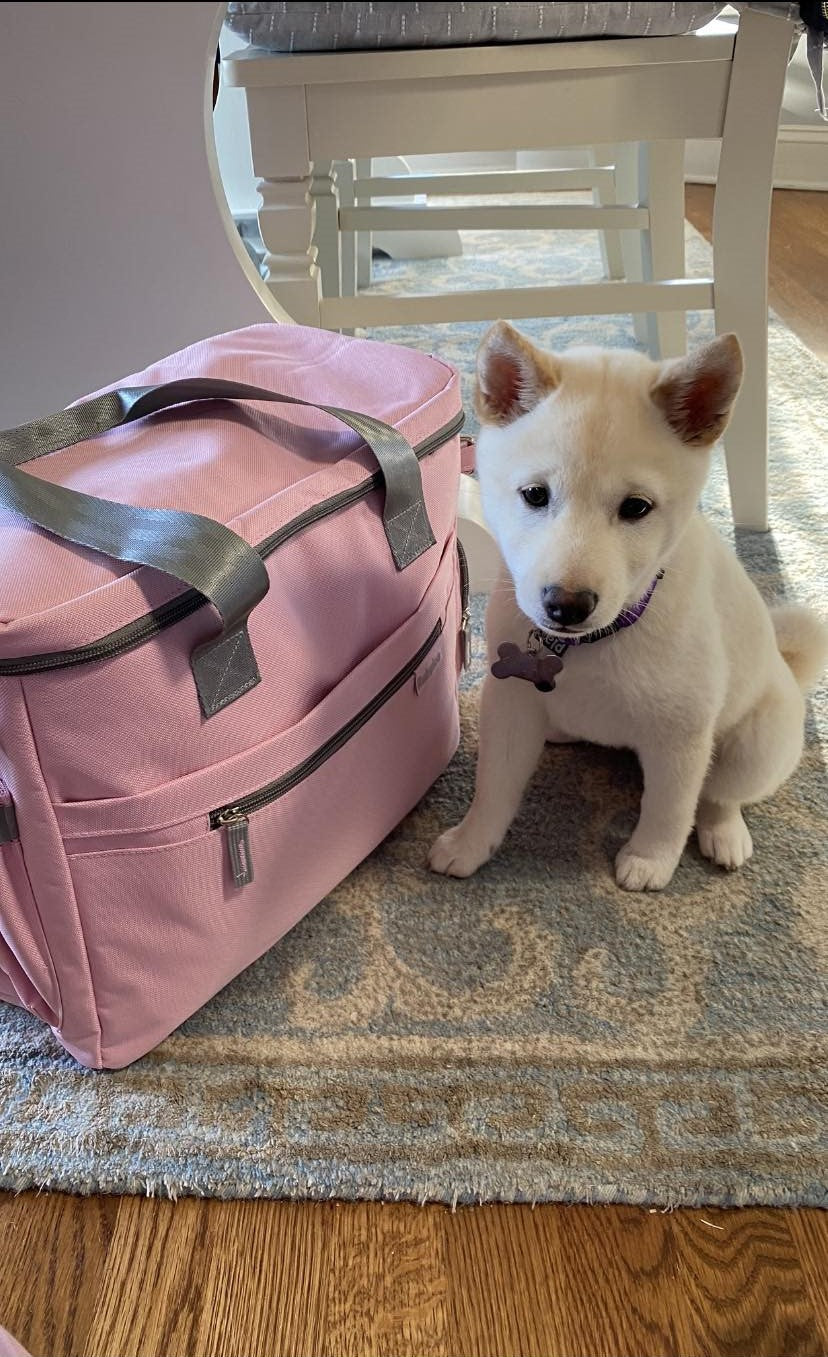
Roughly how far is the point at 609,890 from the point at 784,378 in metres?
1.37

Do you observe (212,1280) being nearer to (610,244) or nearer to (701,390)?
(701,390)

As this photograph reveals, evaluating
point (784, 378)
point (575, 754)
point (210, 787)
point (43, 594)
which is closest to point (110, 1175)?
point (210, 787)

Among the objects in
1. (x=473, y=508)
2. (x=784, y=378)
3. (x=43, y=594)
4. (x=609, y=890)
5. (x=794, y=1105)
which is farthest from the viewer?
(x=784, y=378)

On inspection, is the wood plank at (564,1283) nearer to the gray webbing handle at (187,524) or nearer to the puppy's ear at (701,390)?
the gray webbing handle at (187,524)

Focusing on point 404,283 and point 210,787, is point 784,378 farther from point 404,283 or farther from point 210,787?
point 210,787

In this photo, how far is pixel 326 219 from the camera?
1.85 meters

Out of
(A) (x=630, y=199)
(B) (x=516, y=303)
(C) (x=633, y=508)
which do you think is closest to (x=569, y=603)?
(C) (x=633, y=508)

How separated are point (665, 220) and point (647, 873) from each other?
4.47ft

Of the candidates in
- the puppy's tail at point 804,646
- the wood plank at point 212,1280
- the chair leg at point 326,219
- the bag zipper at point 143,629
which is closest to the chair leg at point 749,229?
the puppy's tail at point 804,646

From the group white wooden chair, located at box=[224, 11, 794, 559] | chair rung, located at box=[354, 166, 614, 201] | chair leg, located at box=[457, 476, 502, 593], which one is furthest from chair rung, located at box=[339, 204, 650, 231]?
chair leg, located at box=[457, 476, 502, 593]

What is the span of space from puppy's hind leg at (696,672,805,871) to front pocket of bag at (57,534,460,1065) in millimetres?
300

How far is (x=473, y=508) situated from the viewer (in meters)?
1.37

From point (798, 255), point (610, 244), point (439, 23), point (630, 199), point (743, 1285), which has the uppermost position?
point (439, 23)

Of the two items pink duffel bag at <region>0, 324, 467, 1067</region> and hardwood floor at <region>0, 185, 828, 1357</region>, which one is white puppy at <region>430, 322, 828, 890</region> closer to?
pink duffel bag at <region>0, 324, 467, 1067</region>
